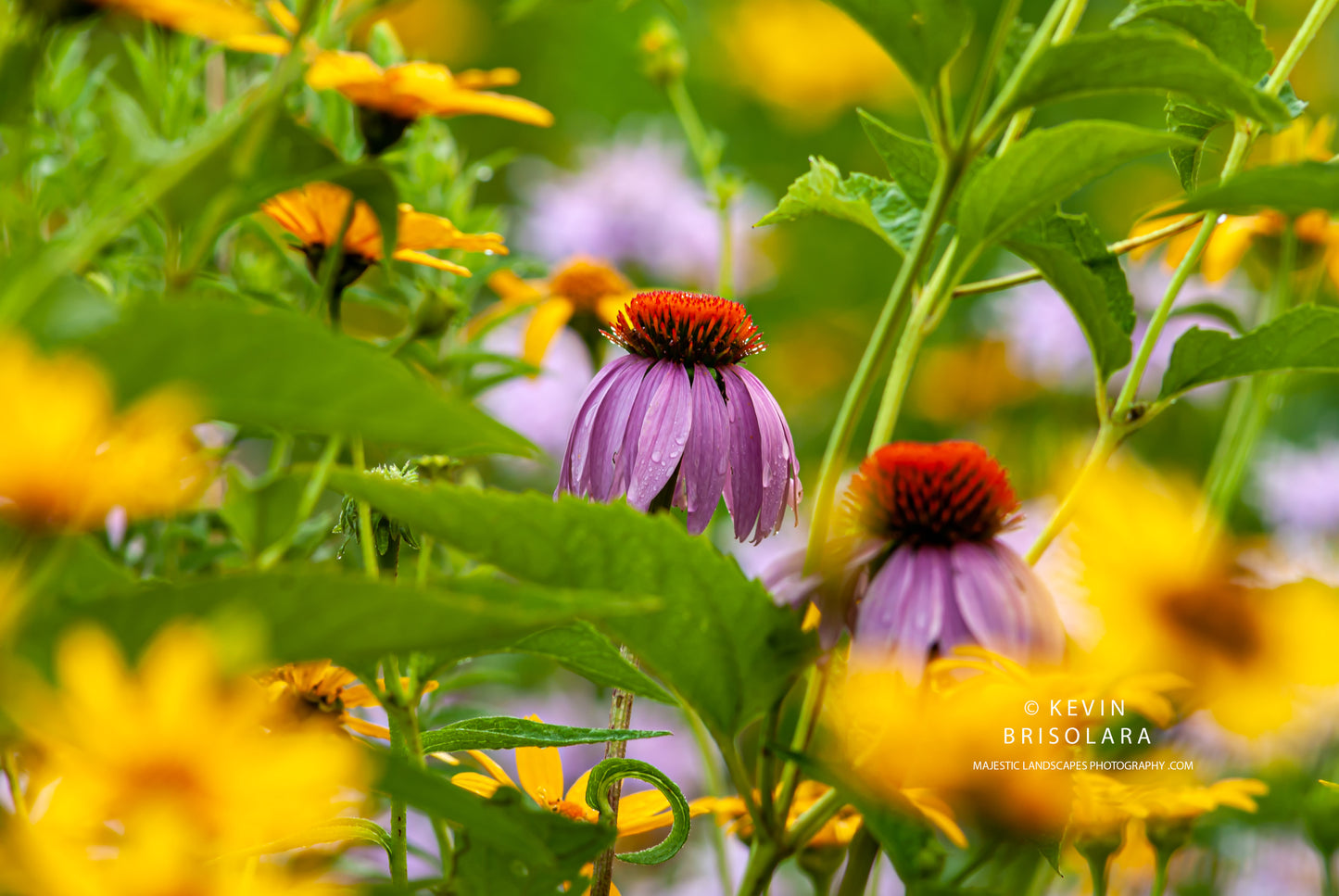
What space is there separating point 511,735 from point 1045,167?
18 centimetres

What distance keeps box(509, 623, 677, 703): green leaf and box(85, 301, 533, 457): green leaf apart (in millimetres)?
96

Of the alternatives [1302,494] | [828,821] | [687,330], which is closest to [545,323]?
[687,330]

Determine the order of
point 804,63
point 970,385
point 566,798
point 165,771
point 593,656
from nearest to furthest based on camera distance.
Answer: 1. point 165,771
2. point 593,656
3. point 566,798
4. point 970,385
5. point 804,63

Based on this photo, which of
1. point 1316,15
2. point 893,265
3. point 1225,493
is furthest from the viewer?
point 893,265

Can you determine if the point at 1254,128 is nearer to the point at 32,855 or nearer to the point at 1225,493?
the point at 1225,493

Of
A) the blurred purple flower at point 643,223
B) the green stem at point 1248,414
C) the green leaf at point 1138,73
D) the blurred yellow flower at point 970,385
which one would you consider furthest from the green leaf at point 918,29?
the blurred yellow flower at point 970,385

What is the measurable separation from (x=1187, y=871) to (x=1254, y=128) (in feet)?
1.98

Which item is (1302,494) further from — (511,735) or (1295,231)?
(511,735)

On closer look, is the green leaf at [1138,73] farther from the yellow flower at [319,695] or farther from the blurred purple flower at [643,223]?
the blurred purple flower at [643,223]

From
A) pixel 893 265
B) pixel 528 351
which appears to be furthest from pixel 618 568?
pixel 893 265

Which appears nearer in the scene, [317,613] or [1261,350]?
[317,613]

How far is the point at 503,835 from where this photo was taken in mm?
192

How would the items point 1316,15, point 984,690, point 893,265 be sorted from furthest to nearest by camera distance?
point 893,265 → point 1316,15 → point 984,690

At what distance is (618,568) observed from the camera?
226mm
